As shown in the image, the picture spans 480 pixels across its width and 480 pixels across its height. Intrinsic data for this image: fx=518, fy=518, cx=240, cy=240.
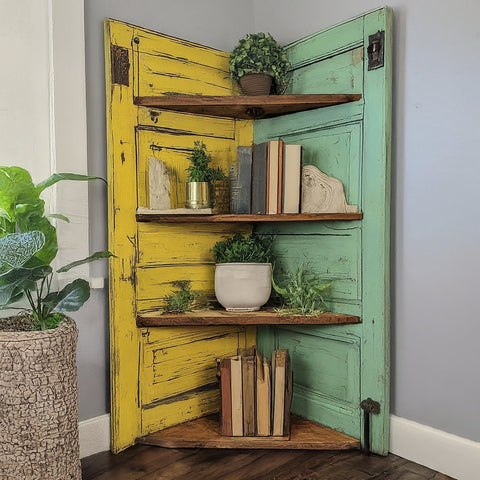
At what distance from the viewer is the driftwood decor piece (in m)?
2.19

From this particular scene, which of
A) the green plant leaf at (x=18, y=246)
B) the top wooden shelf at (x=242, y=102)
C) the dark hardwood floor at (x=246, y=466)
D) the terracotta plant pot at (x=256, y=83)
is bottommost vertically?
the dark hardwood floor at (x=246, y=466)

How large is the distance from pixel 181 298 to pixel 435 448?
1.16 m

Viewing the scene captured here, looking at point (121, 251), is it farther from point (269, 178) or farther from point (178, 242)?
point (269, 178)

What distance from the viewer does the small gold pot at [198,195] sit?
7.24 ft

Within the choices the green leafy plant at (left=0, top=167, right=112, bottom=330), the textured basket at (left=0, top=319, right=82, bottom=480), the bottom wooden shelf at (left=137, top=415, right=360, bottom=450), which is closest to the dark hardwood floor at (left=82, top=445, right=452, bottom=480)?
the bottom wooden shelf at (left=137, top=415, right=360, bottom=450)

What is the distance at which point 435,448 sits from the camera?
1.93 m

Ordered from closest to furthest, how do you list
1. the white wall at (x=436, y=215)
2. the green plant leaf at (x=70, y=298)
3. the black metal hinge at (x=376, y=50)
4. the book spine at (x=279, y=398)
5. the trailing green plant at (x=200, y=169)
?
the green plant leaf at (x=70, y=298) < the white wall at (x=436, y=215) < the black metal hinge at (x=376, y=50) < the book spine at (x=279, y=398) < the trailing green plant at (x=200, y=169)

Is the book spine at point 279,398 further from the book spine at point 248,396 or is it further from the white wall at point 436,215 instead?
the white wall at point 436,215

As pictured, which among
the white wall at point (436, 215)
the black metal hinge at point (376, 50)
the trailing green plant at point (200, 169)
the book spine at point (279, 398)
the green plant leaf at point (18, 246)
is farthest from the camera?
the trailing green plant at point (200, 169)

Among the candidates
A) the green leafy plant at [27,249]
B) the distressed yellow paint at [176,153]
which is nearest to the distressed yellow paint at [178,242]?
the distressed yellow paint at [176,153]

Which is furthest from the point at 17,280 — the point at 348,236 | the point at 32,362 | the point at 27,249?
the point at 348,236

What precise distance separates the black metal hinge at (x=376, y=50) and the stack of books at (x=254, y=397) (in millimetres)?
1226

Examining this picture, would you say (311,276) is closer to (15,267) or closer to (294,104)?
(294,104)

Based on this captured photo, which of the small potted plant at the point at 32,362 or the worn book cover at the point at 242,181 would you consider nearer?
the small potted plant at the point at 32,362
